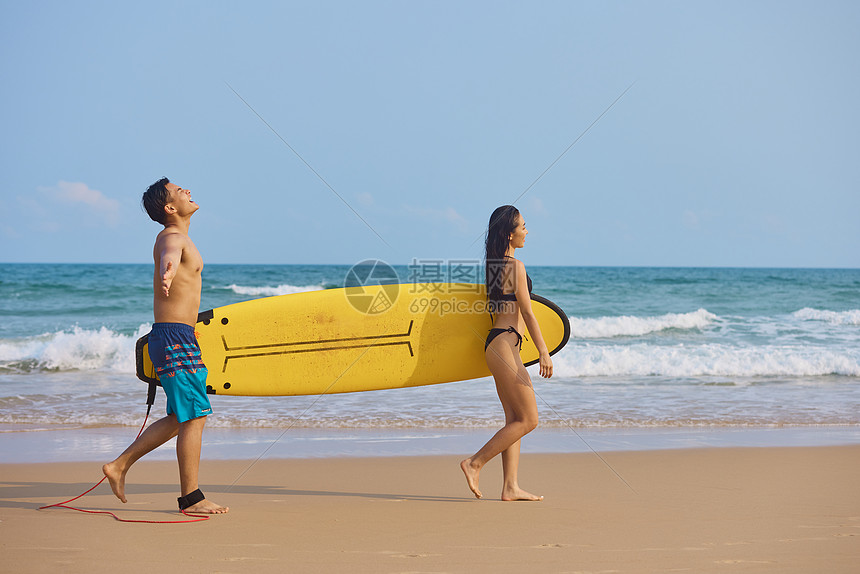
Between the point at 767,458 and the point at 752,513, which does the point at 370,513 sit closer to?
the point at 752,513

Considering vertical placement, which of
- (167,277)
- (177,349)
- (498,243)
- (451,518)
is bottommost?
(451,518)

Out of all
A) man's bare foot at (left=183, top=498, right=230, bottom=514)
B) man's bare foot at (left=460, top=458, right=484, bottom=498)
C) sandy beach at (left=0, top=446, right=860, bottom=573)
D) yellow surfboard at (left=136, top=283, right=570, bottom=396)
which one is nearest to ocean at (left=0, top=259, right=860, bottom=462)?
sandy beach at (left=0, top=446, right=860, bottom=573)

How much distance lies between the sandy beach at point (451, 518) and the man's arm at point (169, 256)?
1035 millimetres

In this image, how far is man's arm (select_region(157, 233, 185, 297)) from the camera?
2.99 meters

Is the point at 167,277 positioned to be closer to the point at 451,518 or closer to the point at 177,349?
the point at 177,349

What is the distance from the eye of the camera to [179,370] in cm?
304

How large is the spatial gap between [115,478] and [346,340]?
1.51 meters

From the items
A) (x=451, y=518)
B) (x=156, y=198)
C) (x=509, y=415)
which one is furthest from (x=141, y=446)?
(x=509, y=415)

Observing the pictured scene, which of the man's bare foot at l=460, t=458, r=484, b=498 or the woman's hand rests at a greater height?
the woman's hand

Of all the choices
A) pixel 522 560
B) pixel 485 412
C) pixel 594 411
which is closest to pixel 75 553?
pixel 522 560

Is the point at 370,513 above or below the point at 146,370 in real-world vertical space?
below

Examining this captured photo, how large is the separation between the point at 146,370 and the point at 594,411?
3.76 meters

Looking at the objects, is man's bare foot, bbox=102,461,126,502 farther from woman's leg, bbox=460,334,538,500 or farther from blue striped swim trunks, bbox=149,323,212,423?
woman's leg, bbox=460,334,538,500

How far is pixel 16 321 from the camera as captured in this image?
14.7m
